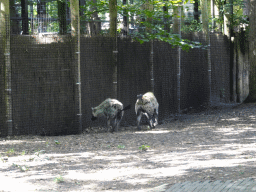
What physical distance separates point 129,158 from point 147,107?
4030 millimetres

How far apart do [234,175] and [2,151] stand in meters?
5.13

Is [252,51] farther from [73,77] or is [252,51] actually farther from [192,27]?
[192,27]

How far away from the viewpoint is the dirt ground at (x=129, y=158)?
20.2 feet

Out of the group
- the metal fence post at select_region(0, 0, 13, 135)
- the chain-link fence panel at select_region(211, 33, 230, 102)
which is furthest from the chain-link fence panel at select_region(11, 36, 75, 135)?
the chain-link fence panel at select_region(211, 33, 230, 102)

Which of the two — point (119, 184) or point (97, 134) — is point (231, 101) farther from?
point (119, 184)

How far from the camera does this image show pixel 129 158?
7.87m

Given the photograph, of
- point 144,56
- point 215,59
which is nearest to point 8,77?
point 144,56

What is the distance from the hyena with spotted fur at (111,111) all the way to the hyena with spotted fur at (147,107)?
15.6 inches

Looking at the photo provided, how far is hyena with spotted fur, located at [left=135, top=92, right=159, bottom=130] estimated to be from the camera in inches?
459

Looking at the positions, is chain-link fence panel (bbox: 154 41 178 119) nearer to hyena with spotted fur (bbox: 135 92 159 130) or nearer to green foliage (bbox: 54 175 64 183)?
hyena with spotted fur (bbox: 135 92 159 130)

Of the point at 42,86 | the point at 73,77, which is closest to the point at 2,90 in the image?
the point at 42,86

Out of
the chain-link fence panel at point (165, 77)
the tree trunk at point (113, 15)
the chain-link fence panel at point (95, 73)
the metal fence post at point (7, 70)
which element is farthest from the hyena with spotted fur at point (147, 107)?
the metal fence post at point (7, 70)

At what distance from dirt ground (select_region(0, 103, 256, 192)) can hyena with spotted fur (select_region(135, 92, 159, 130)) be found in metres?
0.37

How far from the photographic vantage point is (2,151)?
8.63m
